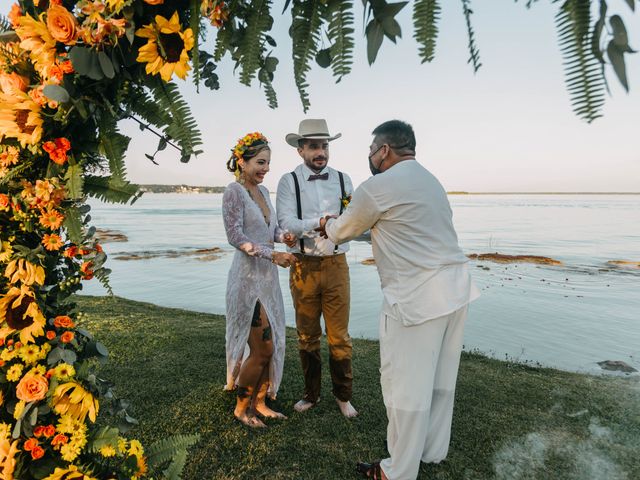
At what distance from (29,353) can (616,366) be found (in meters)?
9.07

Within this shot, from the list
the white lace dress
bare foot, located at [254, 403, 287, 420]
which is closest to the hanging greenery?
the white lace dress

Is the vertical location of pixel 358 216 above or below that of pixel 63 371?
above

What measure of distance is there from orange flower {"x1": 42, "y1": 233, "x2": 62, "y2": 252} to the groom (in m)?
2.41

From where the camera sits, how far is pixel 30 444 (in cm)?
150

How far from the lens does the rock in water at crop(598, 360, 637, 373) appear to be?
23.2ft

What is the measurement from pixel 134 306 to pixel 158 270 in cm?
955

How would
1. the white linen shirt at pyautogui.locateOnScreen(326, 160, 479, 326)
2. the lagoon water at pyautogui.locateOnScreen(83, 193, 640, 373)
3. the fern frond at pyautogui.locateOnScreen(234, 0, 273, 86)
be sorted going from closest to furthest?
the fern frond at pyautogui.locateOnScreen(234, 0, 273, 86) → the white linen shirt at pyautogui.locateOnScreen(326, 160, 479, 326) → the lagoon water at pyautogui.locateOnScreen(83, 193, 640, 373)

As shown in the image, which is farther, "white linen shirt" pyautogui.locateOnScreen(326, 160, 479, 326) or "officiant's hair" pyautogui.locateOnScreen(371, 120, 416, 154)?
"officiant's hair" pyautogui.locateOnScreen(371, 120, 416, 154)

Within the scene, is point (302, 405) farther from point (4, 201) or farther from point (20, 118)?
point (20, 118)

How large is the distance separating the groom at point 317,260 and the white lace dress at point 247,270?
0.91 feet

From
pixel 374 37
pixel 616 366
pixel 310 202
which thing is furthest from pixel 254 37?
pixel 616 366

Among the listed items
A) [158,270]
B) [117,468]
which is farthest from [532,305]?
[158,270]

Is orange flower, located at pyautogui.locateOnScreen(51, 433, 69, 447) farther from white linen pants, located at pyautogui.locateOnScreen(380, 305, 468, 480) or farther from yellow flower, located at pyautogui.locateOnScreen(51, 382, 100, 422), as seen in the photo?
white linen pants, located at pyautogui.locateOnScreen(380, 305, 468, 480)

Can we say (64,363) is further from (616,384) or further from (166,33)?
(616,384)
